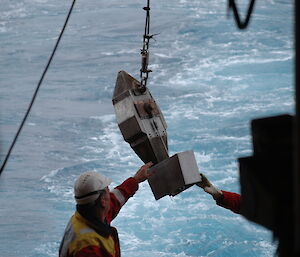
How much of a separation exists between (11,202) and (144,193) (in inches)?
102

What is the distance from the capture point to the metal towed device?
3.52 metres

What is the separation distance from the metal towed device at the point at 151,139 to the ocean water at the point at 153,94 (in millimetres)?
1862

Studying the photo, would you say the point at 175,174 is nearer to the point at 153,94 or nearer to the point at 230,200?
the point at 230,200

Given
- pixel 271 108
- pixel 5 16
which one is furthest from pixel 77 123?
pixel 5 16

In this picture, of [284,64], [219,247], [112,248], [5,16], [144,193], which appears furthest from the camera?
[5,16]

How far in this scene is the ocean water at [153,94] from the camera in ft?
35.2

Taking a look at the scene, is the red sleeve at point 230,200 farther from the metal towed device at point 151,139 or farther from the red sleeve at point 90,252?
the red sleeve at point 90,252

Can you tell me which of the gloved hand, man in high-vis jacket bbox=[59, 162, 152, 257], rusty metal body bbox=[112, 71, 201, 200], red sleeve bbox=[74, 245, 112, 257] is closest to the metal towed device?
rusty metal body bbox=[112, 71, 201, 200]

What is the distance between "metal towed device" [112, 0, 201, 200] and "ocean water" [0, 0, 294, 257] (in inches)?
73.3

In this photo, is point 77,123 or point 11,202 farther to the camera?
point 77,123

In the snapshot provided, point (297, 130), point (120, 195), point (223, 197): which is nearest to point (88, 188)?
point (120, 195)

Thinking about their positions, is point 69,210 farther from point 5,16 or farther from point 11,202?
point 5,16

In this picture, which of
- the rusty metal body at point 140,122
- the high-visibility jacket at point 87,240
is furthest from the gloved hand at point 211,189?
the high-visibility jacket at point 87,240

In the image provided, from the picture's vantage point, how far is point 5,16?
25141 millimetres
